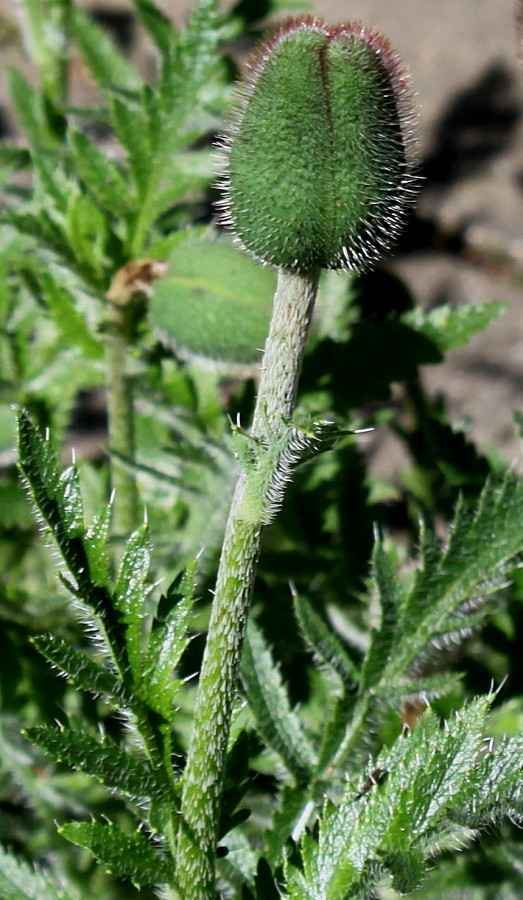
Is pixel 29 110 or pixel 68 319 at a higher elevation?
pixel 29 110

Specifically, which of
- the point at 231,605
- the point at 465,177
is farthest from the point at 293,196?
the point at 465,177

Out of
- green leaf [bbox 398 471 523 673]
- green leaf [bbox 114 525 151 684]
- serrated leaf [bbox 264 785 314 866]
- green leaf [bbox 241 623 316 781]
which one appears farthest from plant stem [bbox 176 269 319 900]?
green leaf [bbox 398 471 523 673]

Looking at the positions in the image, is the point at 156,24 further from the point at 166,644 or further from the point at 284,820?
the point at 284,820

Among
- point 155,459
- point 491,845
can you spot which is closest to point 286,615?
point 155,459

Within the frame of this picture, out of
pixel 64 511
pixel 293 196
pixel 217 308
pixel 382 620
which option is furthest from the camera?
pixel 217 308

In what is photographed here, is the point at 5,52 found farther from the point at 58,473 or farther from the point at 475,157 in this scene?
the point at 58,473

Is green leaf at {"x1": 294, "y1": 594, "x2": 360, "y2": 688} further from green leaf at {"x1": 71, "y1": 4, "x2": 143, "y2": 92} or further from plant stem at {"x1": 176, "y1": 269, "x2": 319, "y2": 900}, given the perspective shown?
green leaf at {"x1": 71, "y1": 4, "x2": 143, "y2": 92}
